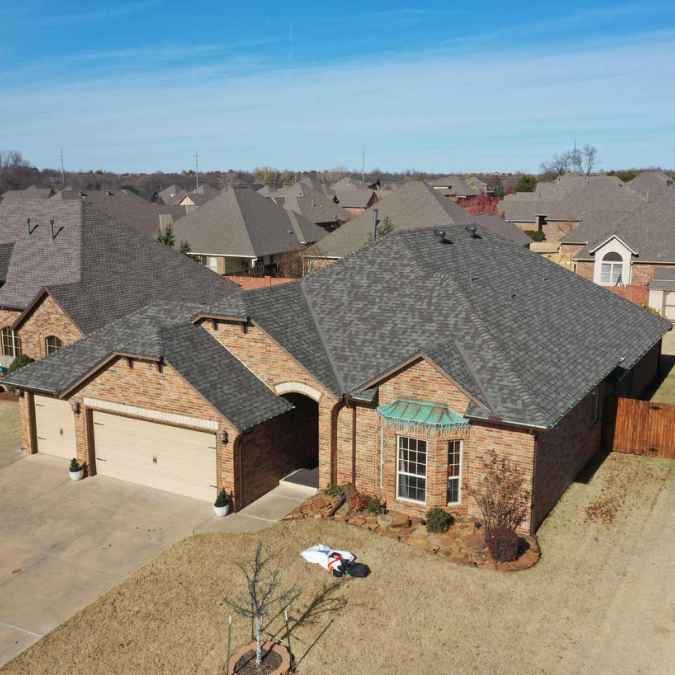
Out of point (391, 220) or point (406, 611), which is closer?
point (406, 611)

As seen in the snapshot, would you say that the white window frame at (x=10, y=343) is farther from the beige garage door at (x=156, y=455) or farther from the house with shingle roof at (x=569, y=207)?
the house with shingle roof at (x=569, y=207)

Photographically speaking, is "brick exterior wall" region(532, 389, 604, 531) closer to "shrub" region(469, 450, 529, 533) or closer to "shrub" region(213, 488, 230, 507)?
"shrub" region(469, 450, 529, 533)

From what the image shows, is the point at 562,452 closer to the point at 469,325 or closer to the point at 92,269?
the point at 469,325

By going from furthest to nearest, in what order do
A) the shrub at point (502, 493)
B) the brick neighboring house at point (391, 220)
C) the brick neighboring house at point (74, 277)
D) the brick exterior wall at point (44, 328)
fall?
the brick neighboring house at point (391, 220)
the brick neighboring house at point (74, 277)
the brick exterior wall at point (44, 328)
the shrub at point (502, 493)

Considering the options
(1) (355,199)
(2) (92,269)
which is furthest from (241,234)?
(1) (355,199)

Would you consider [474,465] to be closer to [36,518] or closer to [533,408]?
[533,408]

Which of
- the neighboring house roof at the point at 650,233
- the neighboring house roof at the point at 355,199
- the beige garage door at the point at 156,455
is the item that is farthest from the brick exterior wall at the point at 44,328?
the neighboring house roof at the point at 355,199

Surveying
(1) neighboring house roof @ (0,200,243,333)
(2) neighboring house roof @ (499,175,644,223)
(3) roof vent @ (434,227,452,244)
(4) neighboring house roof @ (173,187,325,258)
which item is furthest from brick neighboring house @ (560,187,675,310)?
(1) neighboring house roof @ (0,200,243,333)
